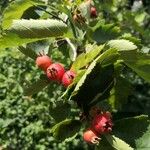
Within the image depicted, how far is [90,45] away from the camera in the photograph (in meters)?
1.69

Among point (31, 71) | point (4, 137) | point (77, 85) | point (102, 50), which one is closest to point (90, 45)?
point (102, 50)

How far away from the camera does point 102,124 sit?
1.53 meters

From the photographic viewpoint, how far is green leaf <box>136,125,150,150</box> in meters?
1.59

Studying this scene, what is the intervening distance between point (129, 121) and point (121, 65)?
7.1 inches

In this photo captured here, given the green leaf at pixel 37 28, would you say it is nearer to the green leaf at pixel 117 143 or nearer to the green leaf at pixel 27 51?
the green leaf at pixel 27 51

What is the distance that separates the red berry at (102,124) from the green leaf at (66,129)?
82 mm

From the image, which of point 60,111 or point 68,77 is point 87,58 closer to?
point 68,77

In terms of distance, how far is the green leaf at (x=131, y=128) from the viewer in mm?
1593

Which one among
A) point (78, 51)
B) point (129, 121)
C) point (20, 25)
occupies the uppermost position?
point (20, 25)

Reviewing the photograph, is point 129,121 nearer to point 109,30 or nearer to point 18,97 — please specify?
point 109,30

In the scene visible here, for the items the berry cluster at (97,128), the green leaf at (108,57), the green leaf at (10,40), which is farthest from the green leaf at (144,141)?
the green leaf at (10,40)

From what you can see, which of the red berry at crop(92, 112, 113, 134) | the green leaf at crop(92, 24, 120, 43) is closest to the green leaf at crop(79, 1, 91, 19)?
the green leaf at crop(92, 24, 120, 43)

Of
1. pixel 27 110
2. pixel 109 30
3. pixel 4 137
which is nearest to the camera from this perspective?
pixel 109 30

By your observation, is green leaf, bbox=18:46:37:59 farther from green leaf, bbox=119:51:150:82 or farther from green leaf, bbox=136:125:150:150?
green leaf, bbox=136:125:150:150
